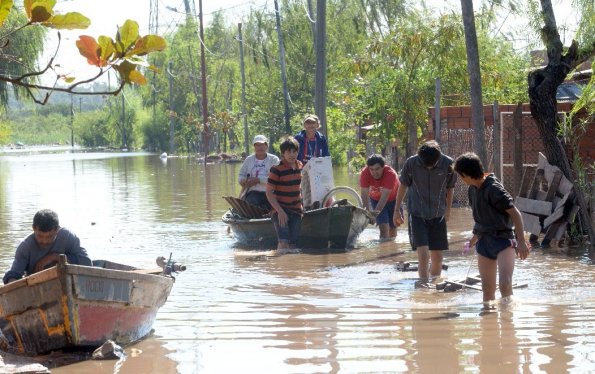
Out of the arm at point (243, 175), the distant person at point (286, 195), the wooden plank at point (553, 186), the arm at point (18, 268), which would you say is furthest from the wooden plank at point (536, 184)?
the arm at point (18, 268)

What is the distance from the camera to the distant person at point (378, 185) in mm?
15294

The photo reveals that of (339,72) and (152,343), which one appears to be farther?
(339,72)

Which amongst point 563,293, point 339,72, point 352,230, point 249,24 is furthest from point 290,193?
point 249,24

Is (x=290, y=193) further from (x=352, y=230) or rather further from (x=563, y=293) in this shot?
(x=563, y=293)

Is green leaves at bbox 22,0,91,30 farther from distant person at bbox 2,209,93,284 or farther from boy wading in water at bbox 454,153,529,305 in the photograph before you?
boy wading in water at bbox 454,153,529,305

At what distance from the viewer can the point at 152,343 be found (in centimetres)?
890

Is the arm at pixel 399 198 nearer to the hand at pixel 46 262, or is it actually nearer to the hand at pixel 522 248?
the hand at pixel 522 248

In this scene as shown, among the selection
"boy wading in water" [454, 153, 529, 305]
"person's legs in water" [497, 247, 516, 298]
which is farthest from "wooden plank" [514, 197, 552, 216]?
"boy wading in water" [454, 153, 529, 305]

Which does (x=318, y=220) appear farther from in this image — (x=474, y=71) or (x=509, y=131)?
(x=509, y=131)

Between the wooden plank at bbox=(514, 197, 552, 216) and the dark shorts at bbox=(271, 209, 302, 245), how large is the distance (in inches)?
120

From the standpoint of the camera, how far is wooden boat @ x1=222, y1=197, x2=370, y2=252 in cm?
1548

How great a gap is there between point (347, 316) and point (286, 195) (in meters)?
5.12

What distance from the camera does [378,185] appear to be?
15625 mm

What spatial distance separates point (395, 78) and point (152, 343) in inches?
701
